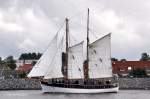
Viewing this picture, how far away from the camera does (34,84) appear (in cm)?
13462

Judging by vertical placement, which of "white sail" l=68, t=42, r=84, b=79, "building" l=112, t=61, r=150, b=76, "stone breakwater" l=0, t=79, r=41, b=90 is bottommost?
"stone breakwater" l=0, t=79, r=41, b=90

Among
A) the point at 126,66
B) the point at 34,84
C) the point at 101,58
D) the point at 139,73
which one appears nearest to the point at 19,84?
the point at 34,84

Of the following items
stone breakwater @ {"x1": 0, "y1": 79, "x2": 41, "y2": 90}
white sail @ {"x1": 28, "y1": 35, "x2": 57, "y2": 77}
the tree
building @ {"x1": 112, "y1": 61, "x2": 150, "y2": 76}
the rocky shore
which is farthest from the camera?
building @ {"x1": 112, "y1": 61, "x2": 150, "y2": 76}

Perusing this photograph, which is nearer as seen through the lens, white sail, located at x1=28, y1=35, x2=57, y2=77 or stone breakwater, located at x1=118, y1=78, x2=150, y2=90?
white sail, located at x1=28, y1=35, x2=57, y2=77

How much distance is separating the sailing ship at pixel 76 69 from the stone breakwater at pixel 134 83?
73.6 ft

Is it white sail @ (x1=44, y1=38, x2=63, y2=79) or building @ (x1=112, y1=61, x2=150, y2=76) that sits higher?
building @ (x1=112, y1=61, x2=150, y2=76)

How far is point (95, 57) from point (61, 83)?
731 cm

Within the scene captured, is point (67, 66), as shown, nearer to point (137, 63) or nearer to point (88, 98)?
point (88, 98)

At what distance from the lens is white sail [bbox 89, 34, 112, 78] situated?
110 meters

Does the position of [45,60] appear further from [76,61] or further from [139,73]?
[139,73]

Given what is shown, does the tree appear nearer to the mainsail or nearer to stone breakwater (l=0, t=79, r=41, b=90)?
stone breakwater (l=0, t=79, r=41, b=90)

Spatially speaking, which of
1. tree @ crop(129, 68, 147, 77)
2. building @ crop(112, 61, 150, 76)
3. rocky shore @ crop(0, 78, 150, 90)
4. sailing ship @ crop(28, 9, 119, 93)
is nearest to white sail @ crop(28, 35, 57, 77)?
sailing ship @ crop(28, 9, 119, 93)

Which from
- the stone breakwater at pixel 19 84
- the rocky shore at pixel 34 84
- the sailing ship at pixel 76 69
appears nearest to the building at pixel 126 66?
the rocky shore at pixel 34 84

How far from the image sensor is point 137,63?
17750 centimetres
